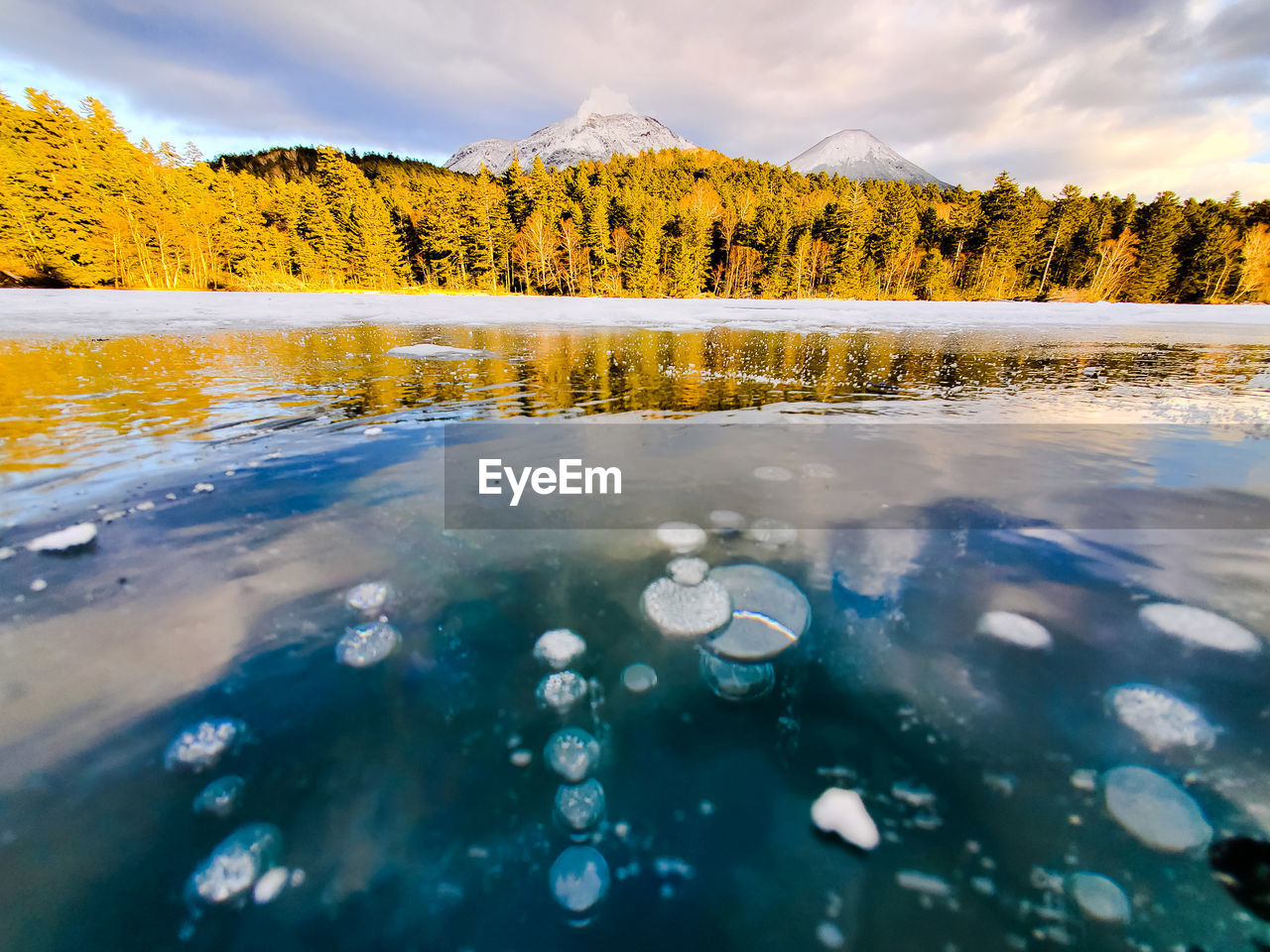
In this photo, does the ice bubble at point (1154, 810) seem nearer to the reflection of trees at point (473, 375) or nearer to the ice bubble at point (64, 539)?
the ice bubble at point (64, 539)

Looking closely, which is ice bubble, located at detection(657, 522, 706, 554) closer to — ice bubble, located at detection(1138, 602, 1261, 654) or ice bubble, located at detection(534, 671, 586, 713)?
ice bubble, located at detection(534, 671, 586, 713)

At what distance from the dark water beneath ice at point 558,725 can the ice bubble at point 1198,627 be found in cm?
7

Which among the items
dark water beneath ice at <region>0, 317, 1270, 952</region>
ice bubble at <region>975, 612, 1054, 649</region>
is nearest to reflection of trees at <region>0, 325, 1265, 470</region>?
dark water beneath ice at <region>0, 317, 1270, 952</region>

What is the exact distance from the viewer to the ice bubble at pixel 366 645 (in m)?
2.05

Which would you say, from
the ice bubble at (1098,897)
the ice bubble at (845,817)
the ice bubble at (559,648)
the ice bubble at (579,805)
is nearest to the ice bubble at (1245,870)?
the ice bubble at (1098,897)

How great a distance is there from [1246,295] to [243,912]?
9801 cm

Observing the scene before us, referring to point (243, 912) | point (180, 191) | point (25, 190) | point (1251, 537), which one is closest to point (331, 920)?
point (243, 912)

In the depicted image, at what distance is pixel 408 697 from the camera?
1856 mm

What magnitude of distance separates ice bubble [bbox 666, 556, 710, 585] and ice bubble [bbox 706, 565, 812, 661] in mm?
65

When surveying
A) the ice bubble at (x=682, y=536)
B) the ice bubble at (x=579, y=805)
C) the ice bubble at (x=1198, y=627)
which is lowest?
the ice bubble at (x=579, y=805)

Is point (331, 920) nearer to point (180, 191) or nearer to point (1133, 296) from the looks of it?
point (180, 191)

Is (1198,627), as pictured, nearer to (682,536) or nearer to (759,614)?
(759,614)

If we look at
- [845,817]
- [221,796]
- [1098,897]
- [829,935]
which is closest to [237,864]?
[221,796]

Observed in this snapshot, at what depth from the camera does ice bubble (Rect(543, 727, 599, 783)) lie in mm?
1587
